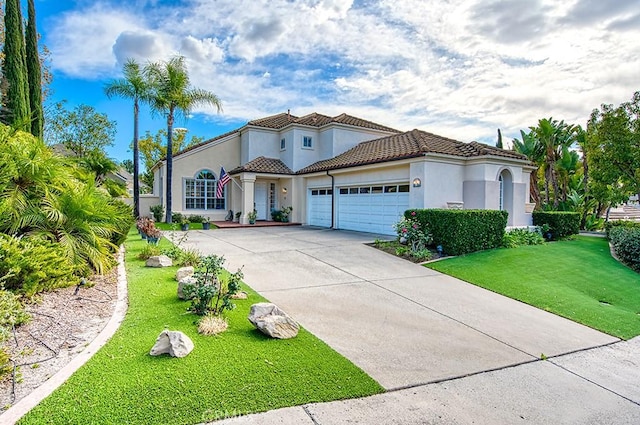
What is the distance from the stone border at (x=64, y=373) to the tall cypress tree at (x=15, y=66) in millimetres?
10456

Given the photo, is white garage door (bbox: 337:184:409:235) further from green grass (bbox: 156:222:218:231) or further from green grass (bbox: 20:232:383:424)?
green grass (bbox: 20:232:383:424)

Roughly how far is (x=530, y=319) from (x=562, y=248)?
361 inches

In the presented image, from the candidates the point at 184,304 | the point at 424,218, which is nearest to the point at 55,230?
the point at 184,304

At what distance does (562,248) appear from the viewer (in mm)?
13836

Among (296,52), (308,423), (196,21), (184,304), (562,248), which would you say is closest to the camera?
(308,423)

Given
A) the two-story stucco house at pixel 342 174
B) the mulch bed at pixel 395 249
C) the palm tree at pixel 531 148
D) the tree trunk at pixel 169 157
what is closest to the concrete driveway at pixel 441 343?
the mulch bed at pixel 395 249

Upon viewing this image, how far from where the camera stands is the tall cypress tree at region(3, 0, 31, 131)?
1202cm

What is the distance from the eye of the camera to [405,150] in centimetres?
1611

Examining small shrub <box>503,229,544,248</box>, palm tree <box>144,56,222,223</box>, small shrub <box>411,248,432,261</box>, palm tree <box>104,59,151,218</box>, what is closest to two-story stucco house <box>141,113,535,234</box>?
small shrub <box>503,229,544,248</box>

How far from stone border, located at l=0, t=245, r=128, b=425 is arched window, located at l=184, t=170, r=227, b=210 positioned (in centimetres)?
1779

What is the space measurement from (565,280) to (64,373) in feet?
37.2

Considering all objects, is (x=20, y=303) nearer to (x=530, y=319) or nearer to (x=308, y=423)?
(x=308, y=423)

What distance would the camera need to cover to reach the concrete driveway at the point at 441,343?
362 cm

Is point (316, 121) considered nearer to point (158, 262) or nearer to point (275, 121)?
point (275, 121)
